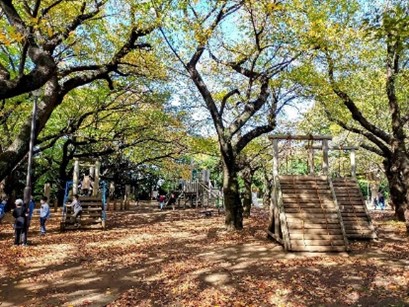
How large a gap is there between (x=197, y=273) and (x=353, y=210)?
8.03m

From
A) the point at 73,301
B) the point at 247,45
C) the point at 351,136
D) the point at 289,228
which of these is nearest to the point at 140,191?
the point at 351,136

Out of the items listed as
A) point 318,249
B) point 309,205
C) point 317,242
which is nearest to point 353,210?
point 309,205

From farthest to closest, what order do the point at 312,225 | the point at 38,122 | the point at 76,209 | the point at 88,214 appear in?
the point at 88,214 < the point at 76,209 < the point at 312,225 < the point at 38,122

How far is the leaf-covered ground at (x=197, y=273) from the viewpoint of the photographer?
7.11m

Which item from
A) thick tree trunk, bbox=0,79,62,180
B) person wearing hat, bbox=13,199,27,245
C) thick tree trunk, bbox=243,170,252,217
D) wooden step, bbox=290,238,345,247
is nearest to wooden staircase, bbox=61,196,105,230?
person wearing hat, bbox=13,199,27,245

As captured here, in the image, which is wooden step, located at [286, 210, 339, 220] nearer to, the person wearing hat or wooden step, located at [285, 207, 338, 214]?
wooden step, located at [285, 207, 338, 214]

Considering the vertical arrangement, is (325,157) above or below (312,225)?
above

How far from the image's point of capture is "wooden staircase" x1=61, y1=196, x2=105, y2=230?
16.4 meters

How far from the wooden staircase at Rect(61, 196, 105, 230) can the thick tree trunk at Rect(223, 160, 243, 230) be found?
5723 mm

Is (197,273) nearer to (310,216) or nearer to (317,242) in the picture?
(317,242)

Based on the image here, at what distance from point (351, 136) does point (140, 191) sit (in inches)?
1085

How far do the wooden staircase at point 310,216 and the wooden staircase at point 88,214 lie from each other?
27.8 ft

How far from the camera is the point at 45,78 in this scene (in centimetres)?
707

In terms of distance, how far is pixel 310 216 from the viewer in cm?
1204
